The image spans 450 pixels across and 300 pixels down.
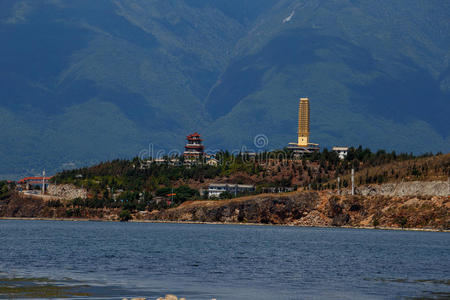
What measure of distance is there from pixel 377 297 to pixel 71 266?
31.0 metres

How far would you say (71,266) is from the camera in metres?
84.2

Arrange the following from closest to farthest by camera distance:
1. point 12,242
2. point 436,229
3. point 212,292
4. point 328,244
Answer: point 212,292, point 12,242, point 328,244, point 436,229

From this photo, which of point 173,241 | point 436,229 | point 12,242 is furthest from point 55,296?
point 436,229

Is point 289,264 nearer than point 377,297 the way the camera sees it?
No

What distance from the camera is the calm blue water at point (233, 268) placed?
6894cm

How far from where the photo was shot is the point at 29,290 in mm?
64938

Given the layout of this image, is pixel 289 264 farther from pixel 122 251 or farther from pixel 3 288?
pixel 3 288

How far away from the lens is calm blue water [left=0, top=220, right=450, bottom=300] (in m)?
68.9

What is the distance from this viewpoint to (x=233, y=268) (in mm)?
86875

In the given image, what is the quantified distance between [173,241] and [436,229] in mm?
80403

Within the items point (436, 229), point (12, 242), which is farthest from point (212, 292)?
point (436, 229)

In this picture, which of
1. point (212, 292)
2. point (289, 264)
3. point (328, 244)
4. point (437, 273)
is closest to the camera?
point (212, 292)

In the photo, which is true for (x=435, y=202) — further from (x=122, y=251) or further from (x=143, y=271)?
(x=143, y=271)

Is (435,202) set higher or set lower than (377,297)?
higher
